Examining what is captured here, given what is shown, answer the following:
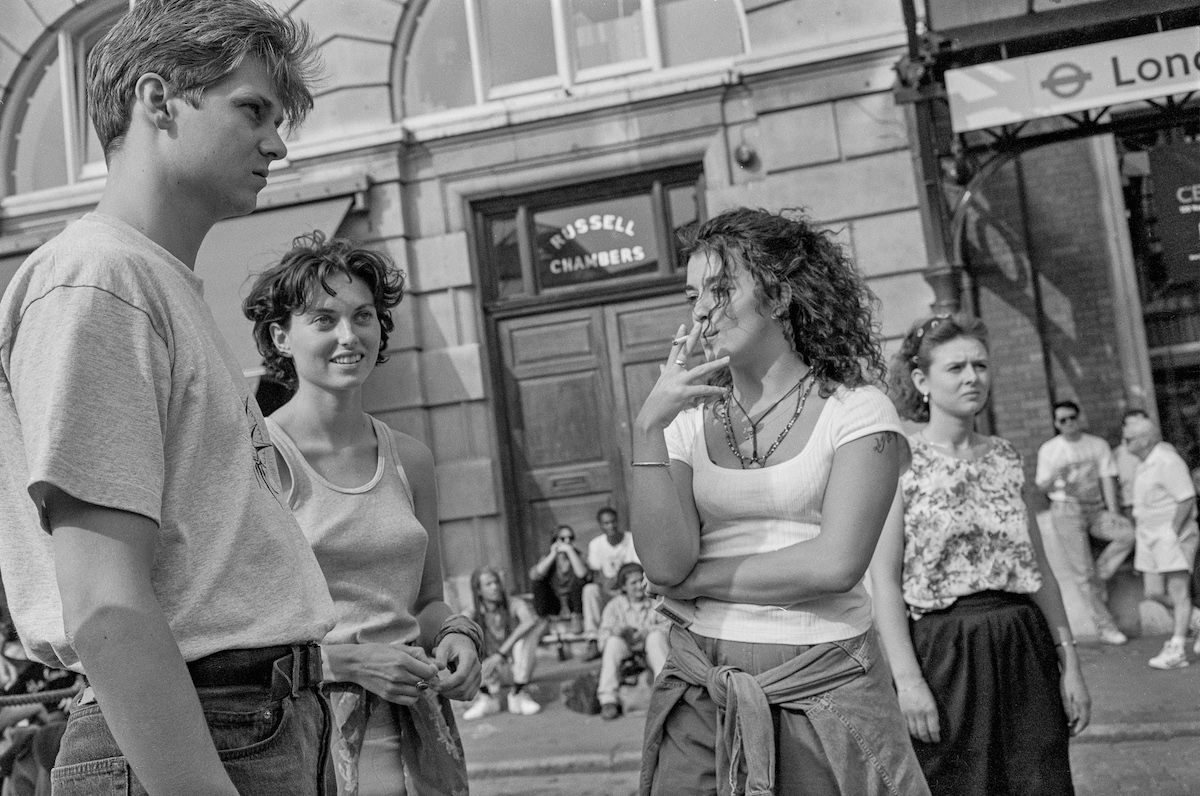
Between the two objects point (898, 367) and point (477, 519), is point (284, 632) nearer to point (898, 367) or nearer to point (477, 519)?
point (898, 367)

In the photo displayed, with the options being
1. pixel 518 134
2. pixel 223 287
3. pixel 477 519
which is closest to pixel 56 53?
pixel 223 287

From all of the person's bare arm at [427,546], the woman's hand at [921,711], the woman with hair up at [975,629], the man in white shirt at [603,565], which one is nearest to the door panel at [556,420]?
the man in white shirt at [603,565]

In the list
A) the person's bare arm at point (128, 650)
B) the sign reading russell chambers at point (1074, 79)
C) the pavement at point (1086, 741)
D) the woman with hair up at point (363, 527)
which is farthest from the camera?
the sign reading russell chambers at point (1074, 79)

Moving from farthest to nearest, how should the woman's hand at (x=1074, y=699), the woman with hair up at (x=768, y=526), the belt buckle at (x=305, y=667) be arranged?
1. the woman's hand at (x=1074, y=699)
2. the woman with hair up at (x=768, y=526)
3. the belt buckle at (x=305, y=667)

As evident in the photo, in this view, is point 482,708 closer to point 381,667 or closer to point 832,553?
point 381,667

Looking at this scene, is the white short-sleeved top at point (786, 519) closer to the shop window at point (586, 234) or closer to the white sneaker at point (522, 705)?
the white sneaker at point (522, 705)

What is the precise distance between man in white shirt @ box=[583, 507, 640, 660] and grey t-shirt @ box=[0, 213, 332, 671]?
790cm

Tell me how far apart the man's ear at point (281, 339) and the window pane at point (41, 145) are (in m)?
9.79

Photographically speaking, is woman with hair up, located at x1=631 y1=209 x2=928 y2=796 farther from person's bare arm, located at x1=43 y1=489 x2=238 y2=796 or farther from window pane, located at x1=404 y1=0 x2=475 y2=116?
window pane, located at x1=404 y1=0 x2=475 y2=116

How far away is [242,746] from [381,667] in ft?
3.54

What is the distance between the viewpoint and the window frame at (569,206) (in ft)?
33.9

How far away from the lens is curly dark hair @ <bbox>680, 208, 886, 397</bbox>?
8.54 ft

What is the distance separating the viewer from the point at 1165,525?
9055 millimetres

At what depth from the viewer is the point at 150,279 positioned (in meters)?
1.41
